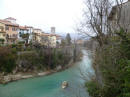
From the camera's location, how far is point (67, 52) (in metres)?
23.5

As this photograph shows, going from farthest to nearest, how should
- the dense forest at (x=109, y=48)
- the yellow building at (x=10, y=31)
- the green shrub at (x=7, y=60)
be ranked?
the yellow building at (x=10, y=31) < the green shrub at (x=7, y=60) < the dense forest at (x=109, y=48)

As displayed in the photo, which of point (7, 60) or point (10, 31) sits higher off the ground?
point (10, 31)

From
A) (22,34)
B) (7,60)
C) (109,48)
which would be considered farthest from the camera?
(22,34)

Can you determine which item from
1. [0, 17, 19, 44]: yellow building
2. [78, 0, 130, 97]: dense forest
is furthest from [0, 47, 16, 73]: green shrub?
A: [78, 0, 130, 97]: dense forest

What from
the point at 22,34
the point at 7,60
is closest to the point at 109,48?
the point at 7,60

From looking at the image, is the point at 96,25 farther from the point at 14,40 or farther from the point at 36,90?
the point at 14,40

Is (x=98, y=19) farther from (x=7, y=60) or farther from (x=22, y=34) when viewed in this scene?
(x=22, y=34)

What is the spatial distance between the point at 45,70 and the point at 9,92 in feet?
26.0

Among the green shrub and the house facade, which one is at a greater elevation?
the house facade

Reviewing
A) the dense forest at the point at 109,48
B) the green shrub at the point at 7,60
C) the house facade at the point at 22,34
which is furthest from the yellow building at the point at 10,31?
the dense forest at the point at 109,48

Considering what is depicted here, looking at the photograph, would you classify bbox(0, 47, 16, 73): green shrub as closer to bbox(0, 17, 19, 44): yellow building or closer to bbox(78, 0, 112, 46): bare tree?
bbox(0, 17, 19, 44): yellow building

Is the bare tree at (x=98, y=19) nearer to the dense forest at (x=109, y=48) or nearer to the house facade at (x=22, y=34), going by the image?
the dense forest at (x=109, y=48)

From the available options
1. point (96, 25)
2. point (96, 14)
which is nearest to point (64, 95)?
point (96, 25)

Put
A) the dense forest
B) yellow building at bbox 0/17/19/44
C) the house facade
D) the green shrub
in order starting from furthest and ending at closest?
1. the house facade
2. yellow building at bbox 0/17/19/44
3. the green shrub
4. the dense forest
